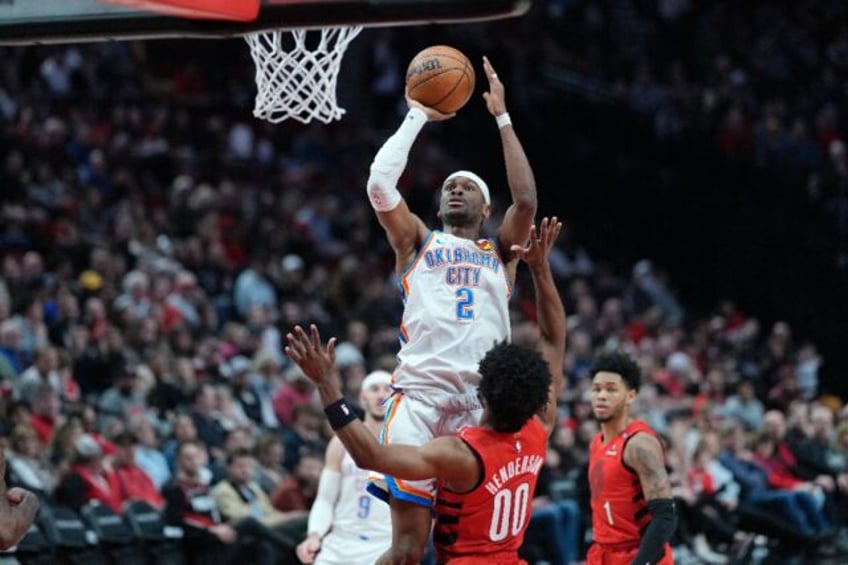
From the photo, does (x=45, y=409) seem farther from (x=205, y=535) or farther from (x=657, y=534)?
(x=657, y=534)

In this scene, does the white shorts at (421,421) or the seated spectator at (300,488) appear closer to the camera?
the white shorts at (421,421)

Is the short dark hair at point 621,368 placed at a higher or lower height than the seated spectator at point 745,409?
higher

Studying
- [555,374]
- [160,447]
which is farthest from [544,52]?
[555,374]

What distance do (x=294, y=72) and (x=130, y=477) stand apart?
4.53 metres

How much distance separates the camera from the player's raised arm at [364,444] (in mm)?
5750

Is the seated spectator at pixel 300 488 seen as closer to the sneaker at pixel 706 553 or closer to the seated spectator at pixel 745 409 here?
the sneaker at pixel 706 553

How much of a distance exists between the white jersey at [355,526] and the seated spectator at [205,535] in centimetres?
177

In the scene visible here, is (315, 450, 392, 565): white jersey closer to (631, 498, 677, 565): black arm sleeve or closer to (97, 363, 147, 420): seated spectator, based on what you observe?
(631, 498, 677, 565): black arm sleeve

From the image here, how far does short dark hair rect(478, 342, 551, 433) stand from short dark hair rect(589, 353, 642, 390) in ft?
5.86

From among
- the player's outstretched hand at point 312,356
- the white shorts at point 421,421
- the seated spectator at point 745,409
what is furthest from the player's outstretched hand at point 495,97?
the seated spectator at point 745,409

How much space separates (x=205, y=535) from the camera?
1051 cm

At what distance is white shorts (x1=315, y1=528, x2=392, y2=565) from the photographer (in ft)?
28.5

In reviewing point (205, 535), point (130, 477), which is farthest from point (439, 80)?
point (130, 477)

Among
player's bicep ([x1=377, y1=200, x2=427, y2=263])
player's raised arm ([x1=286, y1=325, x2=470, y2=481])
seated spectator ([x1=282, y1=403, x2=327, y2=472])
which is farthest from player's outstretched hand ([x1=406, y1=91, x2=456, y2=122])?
seated spectator ([x1=282, y1=403, x2=327, y2=472])
